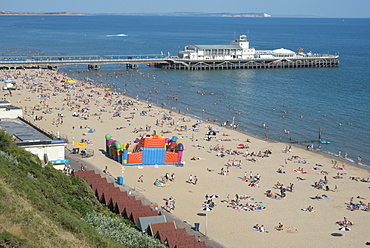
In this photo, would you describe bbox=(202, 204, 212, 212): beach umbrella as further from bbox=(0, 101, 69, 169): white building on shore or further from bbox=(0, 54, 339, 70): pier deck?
bbox=(0, 54, 339, 70): pier deck

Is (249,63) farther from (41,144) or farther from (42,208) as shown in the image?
(42,208)

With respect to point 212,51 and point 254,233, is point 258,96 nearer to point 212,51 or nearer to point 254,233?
point 212,51

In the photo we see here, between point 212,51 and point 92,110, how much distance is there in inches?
1595

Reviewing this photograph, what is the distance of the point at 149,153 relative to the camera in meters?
33.5

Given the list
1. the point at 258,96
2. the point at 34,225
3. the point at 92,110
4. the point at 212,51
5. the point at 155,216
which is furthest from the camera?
the point at 212,51

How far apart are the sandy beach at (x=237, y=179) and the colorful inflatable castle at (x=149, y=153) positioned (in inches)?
19.3

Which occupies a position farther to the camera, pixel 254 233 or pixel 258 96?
pixel 258 96

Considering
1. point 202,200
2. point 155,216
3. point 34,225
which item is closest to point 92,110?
point 202,200

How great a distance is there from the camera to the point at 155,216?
22.5 metres

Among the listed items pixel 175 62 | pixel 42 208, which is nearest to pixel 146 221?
pixel 42 208

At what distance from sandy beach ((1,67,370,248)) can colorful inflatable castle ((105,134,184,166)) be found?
49cm

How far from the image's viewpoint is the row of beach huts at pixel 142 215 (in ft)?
68.6

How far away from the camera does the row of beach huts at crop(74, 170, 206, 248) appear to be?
20.9m

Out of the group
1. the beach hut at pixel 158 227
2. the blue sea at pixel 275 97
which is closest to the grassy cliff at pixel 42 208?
the beach hut at pixel 158 227
